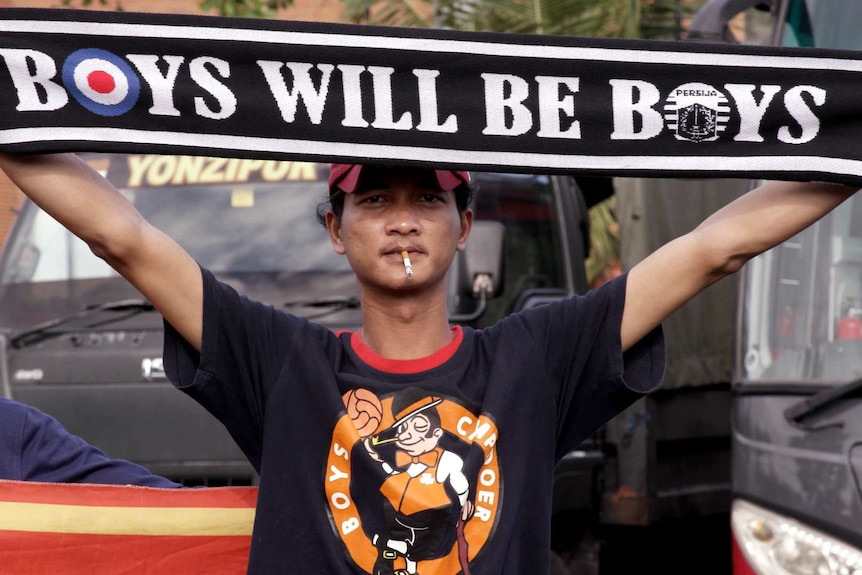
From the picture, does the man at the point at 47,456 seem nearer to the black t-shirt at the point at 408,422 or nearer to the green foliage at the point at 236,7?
the black t-shirt at the point at 408,422

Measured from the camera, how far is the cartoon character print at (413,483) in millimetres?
2816

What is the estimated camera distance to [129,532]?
11.5ft

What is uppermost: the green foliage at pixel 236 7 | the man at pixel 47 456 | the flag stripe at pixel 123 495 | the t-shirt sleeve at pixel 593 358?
the green foliage at pixel 236 7

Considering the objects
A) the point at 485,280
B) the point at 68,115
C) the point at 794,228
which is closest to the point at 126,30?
the point at 68,115

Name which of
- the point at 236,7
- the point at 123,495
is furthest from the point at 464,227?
the point at 236,7

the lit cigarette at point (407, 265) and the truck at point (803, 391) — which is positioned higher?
the lit cigarette at point (407, 265)

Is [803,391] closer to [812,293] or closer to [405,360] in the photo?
[812,293]

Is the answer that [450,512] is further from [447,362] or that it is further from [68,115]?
[68,115]

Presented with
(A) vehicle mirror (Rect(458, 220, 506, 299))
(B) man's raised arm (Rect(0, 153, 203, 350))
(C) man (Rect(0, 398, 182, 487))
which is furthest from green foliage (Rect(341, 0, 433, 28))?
(B) man's raised arm (Rect(0, 153, 203, 350))

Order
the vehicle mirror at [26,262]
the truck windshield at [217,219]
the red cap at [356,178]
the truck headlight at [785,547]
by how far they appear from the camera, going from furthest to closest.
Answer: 1. the vehicle mirror at [26,262]
2. the truck windshield at [217,219]
3. the truck headlight at [785,547]
4. the red cap at [356,178]

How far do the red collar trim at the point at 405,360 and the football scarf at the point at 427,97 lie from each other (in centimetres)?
41

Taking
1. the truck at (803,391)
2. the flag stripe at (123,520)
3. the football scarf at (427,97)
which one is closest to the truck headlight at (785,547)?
the truck at (803,391)

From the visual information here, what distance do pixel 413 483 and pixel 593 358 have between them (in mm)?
473

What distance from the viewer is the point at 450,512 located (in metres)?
2.82
